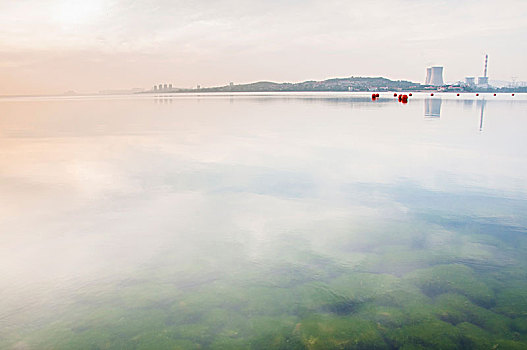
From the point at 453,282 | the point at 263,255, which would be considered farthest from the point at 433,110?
the point at 263,255

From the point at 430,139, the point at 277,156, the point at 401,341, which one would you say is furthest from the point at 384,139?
the point at 401,341

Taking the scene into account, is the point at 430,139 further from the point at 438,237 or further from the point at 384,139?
the point at 438,237

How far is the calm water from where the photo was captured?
6.71 meters

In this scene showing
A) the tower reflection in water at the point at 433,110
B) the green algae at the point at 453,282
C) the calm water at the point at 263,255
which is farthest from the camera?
the tower reflection in water at the point at 433,110

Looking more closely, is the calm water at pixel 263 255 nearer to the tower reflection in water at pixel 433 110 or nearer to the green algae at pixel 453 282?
the green algae at pixel 453 282

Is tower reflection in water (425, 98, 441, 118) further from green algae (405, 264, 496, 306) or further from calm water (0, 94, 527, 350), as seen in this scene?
green algae (405, 264, 496, 306)

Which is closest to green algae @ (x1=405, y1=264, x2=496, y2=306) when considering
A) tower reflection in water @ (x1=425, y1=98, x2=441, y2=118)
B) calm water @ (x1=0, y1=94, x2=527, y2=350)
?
calm water @ (x1=0, y1=94, x2=527, y2=350)

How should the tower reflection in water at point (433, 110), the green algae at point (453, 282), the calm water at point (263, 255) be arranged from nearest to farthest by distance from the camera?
the calm water at point (263, 255)
the green algae at point (453, 282)
the tower reflection in water at point (433, 110)

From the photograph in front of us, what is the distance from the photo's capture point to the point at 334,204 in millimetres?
13414

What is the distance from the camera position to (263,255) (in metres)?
9.53

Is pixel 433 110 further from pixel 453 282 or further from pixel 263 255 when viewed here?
pixel 263 255

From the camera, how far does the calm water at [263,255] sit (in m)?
6.71

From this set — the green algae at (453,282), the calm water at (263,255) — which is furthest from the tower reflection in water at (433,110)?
the green algae at (453,282)

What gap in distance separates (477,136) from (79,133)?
1317 inches
